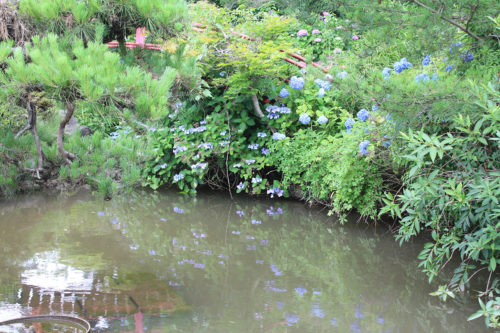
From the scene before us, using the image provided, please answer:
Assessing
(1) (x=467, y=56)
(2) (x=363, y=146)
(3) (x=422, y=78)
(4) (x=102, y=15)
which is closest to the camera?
(3) (x=422, y=78)

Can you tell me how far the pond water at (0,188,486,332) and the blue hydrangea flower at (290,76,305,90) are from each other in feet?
4.47

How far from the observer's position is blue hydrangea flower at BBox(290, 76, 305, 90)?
5527 millimetres

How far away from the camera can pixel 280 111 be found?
5.73 meters

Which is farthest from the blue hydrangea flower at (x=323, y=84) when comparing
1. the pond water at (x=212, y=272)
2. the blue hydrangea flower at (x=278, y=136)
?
the pond water at (x=212, y=272)

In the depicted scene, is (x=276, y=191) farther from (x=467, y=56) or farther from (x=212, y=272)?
(x=467, y=56)

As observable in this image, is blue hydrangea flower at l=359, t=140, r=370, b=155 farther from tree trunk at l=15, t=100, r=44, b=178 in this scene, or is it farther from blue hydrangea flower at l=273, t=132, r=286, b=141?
tree trunk at l=15, t=100, r=44, b=178

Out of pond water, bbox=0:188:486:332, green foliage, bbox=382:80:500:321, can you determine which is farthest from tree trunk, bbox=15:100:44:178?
green foliage, bbox=382:80:500:321

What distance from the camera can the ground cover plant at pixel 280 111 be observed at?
2939 millimetres

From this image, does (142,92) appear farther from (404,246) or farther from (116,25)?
(404,246)

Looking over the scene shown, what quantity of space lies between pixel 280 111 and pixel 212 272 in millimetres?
2377

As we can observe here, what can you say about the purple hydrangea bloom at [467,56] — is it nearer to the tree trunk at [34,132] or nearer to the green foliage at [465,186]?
the green foliage at [465,186]

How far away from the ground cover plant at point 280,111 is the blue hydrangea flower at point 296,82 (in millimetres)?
15

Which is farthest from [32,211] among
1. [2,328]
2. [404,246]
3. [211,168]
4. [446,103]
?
[446,103]

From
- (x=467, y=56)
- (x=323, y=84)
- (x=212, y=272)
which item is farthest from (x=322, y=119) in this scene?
(x=212, y=272)
